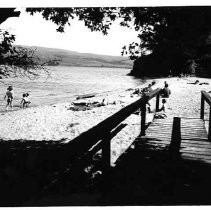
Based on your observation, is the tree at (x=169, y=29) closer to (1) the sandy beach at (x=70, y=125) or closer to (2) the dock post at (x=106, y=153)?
(2) the dock post at (x=106, y=153)

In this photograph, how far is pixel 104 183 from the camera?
3.74m

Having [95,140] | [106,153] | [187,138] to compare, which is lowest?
[187,138]

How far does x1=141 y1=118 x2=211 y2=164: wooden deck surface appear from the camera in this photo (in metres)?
5.56

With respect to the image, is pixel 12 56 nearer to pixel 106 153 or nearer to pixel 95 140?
pixel 106 153

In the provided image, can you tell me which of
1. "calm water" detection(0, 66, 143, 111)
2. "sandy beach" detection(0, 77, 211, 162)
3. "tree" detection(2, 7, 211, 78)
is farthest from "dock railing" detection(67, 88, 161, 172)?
"calm water" detection(0, 66, 143, 111)

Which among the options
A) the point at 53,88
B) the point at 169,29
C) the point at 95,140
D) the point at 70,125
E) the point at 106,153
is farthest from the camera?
the point at 53,88

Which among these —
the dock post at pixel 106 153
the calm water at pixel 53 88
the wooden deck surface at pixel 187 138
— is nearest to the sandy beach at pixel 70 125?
the wooden deck surface at pixel 187 138

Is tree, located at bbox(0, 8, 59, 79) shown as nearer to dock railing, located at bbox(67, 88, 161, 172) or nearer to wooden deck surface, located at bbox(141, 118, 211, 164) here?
dock railing, located at bbox(67, 88, 161, 172)

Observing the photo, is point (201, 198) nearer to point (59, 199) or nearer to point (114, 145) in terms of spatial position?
point (59, 199)

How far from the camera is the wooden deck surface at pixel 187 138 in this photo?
5558mm

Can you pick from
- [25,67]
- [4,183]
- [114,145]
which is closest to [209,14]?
[25,67]

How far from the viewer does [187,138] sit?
6.73 m

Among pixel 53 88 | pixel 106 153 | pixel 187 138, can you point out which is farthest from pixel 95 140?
pixel 53 88
